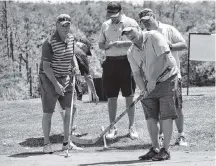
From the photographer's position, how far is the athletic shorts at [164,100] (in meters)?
7.17

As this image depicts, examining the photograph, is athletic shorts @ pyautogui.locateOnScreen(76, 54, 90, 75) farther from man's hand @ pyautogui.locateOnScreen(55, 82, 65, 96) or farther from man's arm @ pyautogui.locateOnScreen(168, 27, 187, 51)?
man's arm @ pyautogui.locateOnScreen(168, 27, 187, 51)

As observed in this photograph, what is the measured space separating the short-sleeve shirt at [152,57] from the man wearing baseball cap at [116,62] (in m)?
1.41

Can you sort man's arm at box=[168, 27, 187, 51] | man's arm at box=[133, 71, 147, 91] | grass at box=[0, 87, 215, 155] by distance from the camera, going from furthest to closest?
grass at box=[0, 87, 215, 155] → man's arm at box=[168, 27, 187, 51] → man's arm at box=[133, 71, 147, 91]

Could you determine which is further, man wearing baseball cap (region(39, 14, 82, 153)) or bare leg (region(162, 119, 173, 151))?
man wearing baseball cap (region(39, 14, 82, 153))

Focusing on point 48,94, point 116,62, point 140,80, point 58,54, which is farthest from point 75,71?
point 140,80

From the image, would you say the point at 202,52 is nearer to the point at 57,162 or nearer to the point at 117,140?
the point at 117,140

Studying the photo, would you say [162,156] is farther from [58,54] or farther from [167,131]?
[58,54]

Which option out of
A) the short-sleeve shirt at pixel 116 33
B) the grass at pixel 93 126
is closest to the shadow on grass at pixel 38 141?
the grass at pixel 93 126

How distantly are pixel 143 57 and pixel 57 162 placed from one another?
5.62 ft

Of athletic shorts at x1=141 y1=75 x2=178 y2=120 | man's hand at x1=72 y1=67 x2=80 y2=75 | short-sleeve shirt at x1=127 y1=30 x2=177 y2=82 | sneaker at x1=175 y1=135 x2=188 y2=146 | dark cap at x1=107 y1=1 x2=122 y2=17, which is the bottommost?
sneaker at x1=175 y1=135 x2=188 y2=146

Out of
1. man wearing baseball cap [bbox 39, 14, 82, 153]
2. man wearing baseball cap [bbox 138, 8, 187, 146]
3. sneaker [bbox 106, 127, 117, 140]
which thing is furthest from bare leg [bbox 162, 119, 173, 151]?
sneaker [bbox 106, 127, 117, 140]

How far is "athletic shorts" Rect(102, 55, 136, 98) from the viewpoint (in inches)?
347

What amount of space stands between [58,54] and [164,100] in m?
1.71

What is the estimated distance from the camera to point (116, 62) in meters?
8.81
